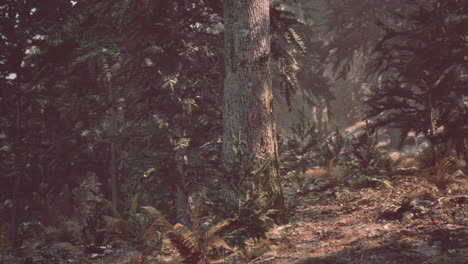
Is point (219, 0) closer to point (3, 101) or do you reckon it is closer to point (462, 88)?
point (462, 88)

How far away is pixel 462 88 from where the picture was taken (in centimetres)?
763

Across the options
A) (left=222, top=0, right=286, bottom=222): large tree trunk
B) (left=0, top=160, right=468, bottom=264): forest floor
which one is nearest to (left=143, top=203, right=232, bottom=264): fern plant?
(left=0, top=160, right=468, bottom=264): forest floor

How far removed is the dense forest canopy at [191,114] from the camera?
6066mm

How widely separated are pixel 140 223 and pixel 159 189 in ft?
5.38

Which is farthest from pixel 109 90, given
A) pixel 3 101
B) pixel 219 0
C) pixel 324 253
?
pixel 324 253

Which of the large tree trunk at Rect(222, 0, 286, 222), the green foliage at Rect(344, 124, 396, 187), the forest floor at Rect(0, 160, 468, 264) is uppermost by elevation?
the large tree trunk at Rect(222, 0, 286, 222)

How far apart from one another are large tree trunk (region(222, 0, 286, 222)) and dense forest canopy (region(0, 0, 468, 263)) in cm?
2

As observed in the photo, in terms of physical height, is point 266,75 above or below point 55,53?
below

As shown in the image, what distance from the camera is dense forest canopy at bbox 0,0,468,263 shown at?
6066mm

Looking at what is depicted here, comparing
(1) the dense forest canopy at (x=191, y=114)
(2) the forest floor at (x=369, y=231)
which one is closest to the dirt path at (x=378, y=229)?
(2) the forest floor at (x=369, y=231)

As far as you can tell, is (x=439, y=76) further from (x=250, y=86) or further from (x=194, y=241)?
(x=194, y=241)

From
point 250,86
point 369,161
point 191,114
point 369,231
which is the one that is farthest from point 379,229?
point 191,114

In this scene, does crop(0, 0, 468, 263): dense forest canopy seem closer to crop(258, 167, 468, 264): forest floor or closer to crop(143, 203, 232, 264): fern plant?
crop(143, 203, 232, 264): fern plant

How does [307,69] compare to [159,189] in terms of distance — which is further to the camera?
[307,69]
